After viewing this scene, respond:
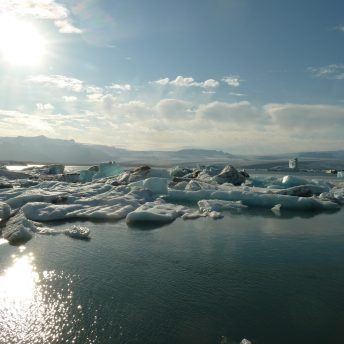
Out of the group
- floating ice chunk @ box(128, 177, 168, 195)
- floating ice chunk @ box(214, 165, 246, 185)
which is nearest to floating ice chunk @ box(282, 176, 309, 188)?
floating ice chunk @ box(214, 165, 246, 185)

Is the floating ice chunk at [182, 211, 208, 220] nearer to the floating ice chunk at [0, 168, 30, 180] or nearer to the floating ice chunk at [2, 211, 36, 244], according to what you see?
the floating ice chunk at [2, 211, 36, 244]

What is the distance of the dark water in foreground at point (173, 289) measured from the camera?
5.48m

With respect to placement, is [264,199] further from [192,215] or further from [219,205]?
[192,215]

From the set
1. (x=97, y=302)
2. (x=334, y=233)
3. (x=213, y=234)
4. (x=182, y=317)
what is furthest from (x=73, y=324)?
(x=334, y=233)

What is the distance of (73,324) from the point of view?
5695 millimetres

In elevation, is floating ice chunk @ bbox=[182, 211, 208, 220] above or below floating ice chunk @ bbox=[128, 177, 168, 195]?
below

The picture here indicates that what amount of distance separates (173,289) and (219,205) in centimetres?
1129

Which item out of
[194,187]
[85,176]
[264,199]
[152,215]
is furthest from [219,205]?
[85,176]

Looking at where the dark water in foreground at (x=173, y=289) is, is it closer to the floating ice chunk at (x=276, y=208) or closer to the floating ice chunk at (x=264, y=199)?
the floating ice chunk at (x=276, y=208)

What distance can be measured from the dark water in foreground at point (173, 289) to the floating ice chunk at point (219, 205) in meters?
5.10

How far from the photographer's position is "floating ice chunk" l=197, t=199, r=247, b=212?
1709cm

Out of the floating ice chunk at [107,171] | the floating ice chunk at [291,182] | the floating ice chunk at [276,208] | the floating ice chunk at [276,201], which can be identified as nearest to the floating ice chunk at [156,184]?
the floating ice chunk at [276,201]

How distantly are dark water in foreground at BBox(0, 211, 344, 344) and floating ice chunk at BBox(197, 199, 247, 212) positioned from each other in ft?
16.7

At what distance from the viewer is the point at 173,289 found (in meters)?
7.08
